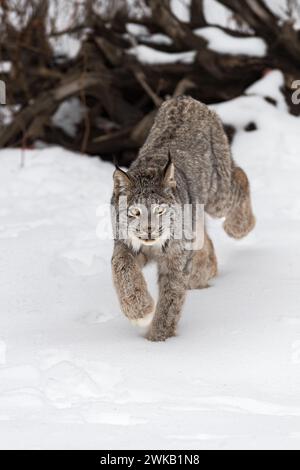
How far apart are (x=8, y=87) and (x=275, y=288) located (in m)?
4.96

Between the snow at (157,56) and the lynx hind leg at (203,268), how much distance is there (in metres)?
3.34

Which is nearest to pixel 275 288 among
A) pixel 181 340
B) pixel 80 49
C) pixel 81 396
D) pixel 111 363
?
pixel 181 340

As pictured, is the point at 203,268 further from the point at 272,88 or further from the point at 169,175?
the point at 272,88

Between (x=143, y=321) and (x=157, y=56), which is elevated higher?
(x=157, y=56)

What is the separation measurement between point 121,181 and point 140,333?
959 millimetres

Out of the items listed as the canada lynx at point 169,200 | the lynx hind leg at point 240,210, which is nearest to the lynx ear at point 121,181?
the canada lynx at point 169,200

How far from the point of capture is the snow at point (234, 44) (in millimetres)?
9938

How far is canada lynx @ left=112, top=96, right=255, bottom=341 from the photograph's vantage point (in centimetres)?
597

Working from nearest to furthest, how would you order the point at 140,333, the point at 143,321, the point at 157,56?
the point at 143,321 < the point at 140,333 < the point at 157,56

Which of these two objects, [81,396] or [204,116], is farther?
[204,116]

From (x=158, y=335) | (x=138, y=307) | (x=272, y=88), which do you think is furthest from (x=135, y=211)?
(x=272, y=88)

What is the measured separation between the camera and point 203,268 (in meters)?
7.11

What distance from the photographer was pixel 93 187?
950 centimetres
